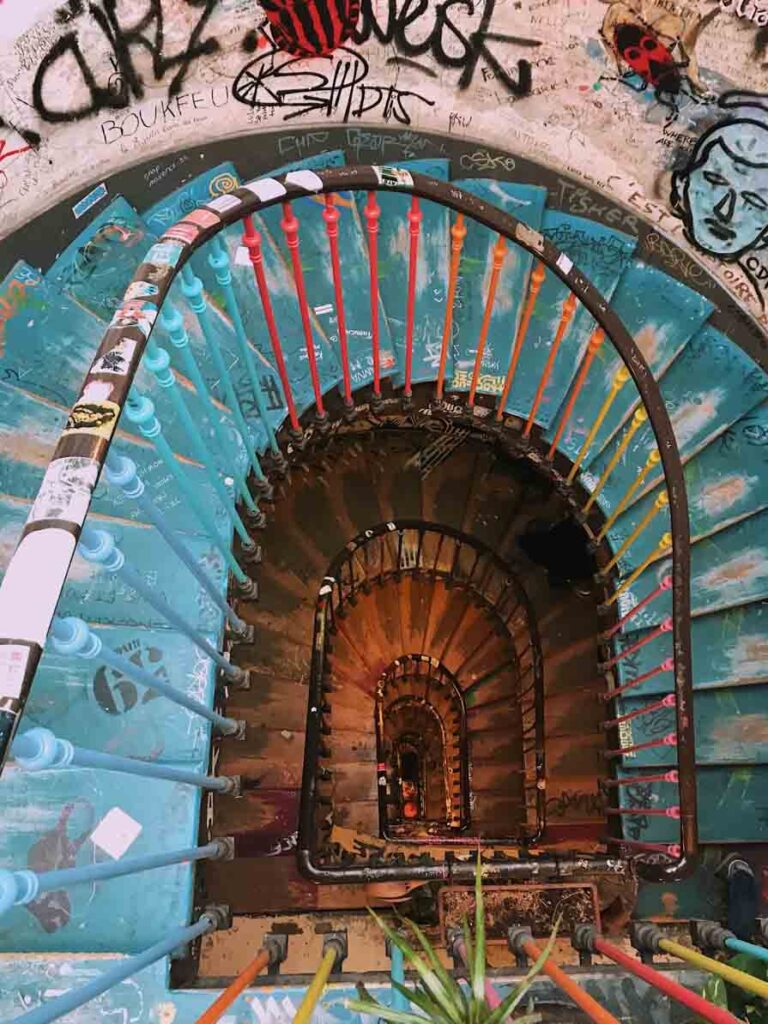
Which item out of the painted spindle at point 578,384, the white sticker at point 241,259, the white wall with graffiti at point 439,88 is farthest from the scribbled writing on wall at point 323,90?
the painted spindle at point 578,384

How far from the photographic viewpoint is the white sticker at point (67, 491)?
180 cm

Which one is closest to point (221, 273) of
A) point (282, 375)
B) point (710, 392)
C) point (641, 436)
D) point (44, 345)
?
point (282, 375)

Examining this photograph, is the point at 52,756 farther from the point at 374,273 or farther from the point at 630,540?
the point at 630,540

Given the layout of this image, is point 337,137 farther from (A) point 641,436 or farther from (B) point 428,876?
(B) point 428,876

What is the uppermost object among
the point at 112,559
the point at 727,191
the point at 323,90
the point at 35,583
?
the point at 323,90

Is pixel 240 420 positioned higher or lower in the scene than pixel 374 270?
lower

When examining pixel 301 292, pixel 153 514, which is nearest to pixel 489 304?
pixel 301 292

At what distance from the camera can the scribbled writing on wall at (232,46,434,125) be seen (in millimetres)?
4926

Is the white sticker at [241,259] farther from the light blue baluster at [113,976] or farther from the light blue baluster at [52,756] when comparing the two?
the light blue baluster at [113,976]

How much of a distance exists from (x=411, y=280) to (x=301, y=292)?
567mm

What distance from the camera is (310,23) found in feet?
15.7

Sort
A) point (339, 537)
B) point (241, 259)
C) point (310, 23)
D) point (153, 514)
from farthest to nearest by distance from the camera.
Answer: point (339, 537)
point (310, 23)
point (241, 259)
point (153, 514)

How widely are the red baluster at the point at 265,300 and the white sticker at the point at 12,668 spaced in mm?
1974

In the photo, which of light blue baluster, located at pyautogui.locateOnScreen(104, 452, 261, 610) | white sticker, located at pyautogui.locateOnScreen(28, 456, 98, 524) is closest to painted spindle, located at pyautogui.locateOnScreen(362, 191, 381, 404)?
light blue baluster, located at pyautogui.locateOnScreen(104, 452, 261, 610)
